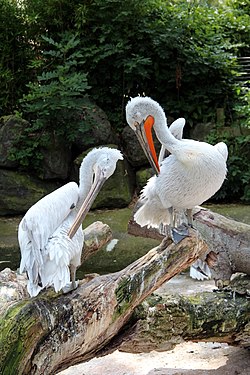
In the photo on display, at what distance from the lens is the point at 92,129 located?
8.34 meters

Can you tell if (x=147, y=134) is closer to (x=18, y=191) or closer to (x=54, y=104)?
(x=54, y=104)

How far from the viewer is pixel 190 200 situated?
3.21m

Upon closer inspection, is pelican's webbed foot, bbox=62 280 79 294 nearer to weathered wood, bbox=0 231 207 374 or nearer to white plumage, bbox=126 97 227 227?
weathered wood, bbox=0 231 207 374

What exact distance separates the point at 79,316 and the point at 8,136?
18.9 feet

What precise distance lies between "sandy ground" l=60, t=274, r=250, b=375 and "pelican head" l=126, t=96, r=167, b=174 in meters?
1.43

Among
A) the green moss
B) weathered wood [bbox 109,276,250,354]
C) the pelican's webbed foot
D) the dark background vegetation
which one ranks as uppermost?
the dark background vegetation

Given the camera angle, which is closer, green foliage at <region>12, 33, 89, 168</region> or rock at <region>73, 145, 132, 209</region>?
green foliage at <region>12, 33, 89, 168</region>

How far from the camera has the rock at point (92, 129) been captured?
8110 mm

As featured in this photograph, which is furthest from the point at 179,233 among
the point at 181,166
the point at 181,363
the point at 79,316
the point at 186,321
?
the point at 181,363

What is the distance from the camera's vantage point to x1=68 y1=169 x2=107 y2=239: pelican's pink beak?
9.19 ft

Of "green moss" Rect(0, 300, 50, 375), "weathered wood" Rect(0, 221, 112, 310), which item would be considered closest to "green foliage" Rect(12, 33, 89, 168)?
"weathered wood" Rect(0, 221, 112, 310)

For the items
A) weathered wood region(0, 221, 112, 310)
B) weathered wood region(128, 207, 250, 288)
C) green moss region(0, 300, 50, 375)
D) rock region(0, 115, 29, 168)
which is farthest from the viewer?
rock region(0, 115, 29, 168)

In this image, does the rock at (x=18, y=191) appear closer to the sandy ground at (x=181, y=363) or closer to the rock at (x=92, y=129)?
the rock at (x=92, y=129)

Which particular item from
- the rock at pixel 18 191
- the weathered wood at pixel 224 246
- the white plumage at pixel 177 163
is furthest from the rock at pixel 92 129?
the white plumage at pixel 177 163
